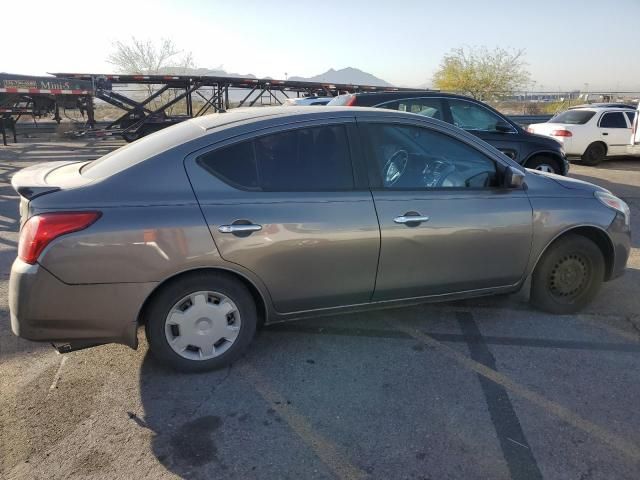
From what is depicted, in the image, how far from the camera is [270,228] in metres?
2.93

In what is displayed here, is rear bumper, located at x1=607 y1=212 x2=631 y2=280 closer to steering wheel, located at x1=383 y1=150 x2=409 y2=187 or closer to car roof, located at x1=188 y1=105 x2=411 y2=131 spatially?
steering wheel, located at x1=383 y1=150 x2=409 y2=187

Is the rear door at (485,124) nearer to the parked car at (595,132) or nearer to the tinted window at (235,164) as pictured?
the parked car at (595,132)

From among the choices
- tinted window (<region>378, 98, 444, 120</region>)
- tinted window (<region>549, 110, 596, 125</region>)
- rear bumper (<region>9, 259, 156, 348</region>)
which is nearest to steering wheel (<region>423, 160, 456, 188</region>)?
rear bumper (<region>9, 259, 156, 348</region>)

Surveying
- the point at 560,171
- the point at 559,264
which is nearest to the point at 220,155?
the point at 559,264

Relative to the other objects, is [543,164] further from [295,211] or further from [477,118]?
[295,211]

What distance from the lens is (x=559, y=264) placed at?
3.85m

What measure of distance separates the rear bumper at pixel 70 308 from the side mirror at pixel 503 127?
7015mm

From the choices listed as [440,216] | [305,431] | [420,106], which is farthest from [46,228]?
[420,106]

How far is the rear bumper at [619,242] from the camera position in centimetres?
385

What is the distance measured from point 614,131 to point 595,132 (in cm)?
55

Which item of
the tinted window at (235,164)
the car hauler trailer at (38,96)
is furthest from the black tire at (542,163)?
the car hauler trailer at (38,96)

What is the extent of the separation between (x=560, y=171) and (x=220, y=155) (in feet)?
25.2

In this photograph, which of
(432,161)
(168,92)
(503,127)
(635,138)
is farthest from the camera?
(168,92)

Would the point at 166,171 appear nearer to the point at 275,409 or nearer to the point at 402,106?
the point at 275,409
